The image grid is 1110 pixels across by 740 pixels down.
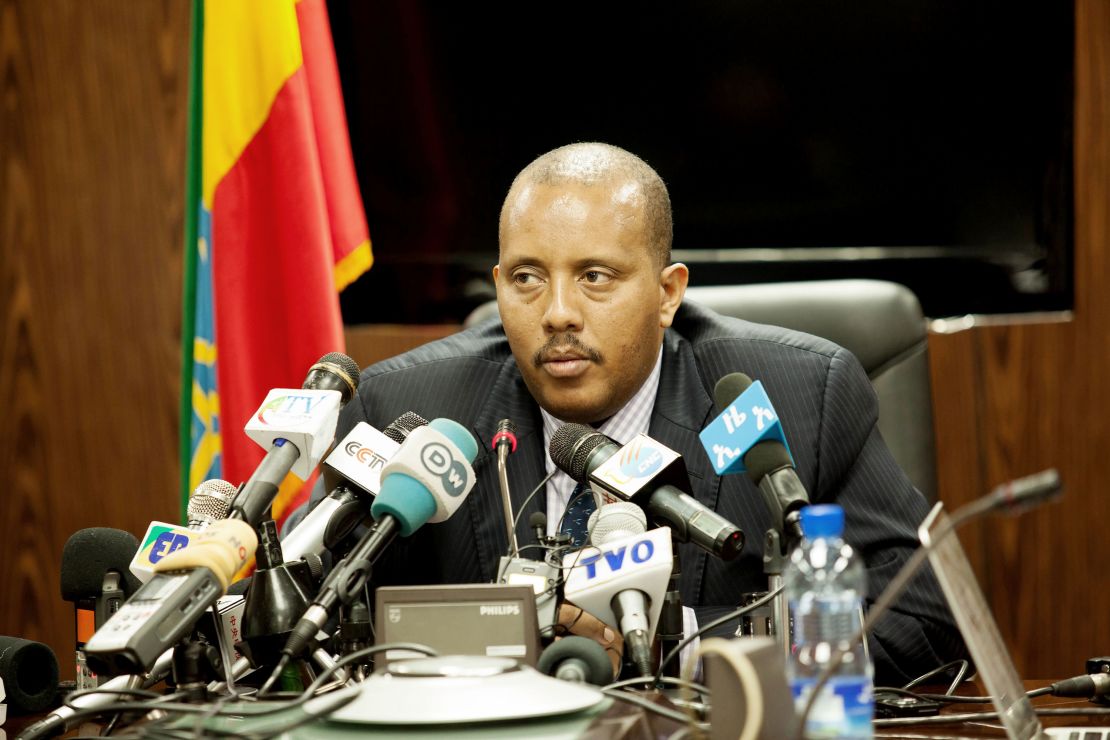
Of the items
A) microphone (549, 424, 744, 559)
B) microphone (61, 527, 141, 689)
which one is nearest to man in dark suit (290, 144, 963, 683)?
microphone (549, 424, 744, 559)

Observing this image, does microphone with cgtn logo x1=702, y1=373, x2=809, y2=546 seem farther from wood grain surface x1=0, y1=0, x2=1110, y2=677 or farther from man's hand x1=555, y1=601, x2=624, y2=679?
wood grain surface x1=0, y1=0, x2=1110, y2=677

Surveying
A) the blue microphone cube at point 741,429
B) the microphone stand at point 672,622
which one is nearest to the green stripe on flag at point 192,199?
the microphone stand at point 672,622

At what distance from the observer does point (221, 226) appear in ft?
9.04

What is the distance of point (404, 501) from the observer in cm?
136

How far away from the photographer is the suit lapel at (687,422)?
2037mm

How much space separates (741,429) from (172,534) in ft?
2.19

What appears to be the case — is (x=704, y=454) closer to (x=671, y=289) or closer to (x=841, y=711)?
(x=671, y=289)

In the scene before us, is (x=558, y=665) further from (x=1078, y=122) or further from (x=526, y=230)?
(x=1078, y=122)

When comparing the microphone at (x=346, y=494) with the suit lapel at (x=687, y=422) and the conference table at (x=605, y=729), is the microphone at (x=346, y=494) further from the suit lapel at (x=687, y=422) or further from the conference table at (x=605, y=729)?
the suit lapel at (x=687, y=422)

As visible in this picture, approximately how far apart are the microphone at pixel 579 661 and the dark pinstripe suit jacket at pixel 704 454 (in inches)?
28.0

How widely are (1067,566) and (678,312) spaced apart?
147 cm

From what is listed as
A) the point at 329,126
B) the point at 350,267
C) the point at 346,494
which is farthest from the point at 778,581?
the point at 329,126

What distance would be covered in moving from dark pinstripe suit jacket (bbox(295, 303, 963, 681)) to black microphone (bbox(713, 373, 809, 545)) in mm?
659

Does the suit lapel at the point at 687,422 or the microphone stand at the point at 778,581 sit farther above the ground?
the suit lapel at the point at 687,422
